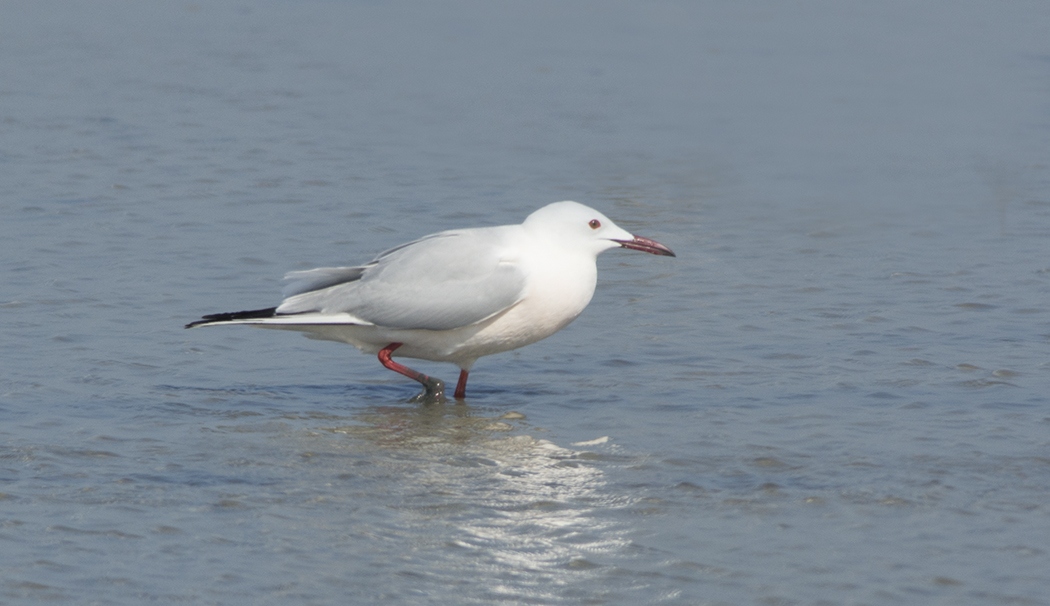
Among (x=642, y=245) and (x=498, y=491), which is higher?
(x=642, y=245)

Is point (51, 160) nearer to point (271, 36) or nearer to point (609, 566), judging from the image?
point (271, 36)

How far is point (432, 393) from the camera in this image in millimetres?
7797

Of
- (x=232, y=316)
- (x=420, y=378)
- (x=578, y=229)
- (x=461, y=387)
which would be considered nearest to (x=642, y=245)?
(x=578, y=229)

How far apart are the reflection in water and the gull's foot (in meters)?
0.15

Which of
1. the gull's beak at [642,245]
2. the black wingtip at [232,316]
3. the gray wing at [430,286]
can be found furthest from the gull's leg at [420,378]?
the gull's beak at [642,245]

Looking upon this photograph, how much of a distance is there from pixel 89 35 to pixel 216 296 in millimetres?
11047

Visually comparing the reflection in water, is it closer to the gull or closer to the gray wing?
the gull

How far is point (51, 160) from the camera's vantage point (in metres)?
12.4

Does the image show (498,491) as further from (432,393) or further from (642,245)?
(642,245)

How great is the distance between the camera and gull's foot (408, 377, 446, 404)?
7785 millimetres

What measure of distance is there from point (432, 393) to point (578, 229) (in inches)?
50.2

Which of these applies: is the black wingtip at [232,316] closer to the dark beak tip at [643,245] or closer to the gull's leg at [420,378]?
the gull's leg at [420,378]

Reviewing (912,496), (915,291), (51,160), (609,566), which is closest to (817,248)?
(915,291)

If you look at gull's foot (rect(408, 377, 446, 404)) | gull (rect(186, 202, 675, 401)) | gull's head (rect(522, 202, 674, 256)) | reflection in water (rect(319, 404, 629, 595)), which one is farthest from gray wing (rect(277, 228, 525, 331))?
reflection in water (rect(319, 404, 629, 595))
